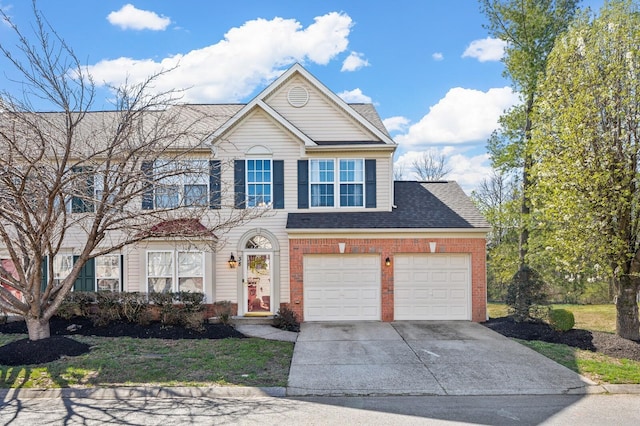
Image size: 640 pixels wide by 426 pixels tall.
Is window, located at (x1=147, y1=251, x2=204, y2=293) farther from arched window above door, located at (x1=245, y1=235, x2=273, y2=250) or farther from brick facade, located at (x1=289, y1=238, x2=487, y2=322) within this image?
brick facade, located at (x1=289, y1=238, x2=487, y2=322)

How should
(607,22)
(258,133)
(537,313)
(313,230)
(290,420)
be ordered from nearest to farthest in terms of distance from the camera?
(290,420), (607,22), (537,313), (313,230), (258,133)

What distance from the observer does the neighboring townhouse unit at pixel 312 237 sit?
13.5m

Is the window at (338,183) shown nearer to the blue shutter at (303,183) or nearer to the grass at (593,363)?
the blue shutter at (303,183)

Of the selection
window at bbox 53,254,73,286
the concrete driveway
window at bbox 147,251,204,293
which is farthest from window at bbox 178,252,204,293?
the concrete driveway

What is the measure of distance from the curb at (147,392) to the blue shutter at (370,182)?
27.1 feet

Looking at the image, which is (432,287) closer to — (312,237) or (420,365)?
(312,237)

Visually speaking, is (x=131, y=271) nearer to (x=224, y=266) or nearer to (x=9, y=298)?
(x=224, y=266)

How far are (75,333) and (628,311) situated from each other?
1474 centimetres

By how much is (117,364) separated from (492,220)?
15.9 m

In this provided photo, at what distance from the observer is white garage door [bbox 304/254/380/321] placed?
13.5 metres

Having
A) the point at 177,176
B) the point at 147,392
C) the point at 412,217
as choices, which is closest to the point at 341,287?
the point at 412,217

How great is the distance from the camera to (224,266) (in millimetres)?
13875

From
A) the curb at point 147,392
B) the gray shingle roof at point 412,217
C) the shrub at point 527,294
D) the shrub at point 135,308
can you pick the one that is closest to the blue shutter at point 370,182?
the gray shingle roof at point 412,217

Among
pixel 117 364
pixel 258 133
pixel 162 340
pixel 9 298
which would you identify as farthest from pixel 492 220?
pixel 9 298
